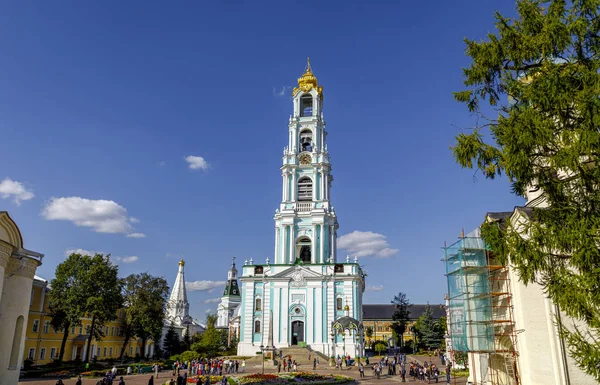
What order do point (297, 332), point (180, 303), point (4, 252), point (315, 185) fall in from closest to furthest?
1. point (4, 252)
2. point (297, 332)
3. point (315, 185)
4. point (180, 303)

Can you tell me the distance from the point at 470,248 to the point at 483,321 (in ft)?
10.7

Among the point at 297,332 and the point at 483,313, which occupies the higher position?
the point at 483,313

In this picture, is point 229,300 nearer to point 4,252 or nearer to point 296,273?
point 296,273

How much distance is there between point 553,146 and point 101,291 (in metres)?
41.7

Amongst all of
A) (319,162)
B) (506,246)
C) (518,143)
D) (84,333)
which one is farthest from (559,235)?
(84,333)

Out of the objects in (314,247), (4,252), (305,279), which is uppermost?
(314,247)

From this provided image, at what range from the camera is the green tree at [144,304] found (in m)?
51.1

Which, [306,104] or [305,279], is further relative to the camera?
[306,104]

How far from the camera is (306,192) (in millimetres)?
57625

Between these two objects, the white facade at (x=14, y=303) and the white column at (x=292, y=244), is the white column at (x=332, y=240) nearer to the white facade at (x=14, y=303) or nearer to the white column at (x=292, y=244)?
the white column at (x=292, y=244)

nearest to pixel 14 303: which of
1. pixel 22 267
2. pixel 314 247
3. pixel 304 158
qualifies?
pixel 22 267

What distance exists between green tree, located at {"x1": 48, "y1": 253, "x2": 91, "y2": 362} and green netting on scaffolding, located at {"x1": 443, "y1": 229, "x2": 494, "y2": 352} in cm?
3293

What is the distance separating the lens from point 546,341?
16.7 metres

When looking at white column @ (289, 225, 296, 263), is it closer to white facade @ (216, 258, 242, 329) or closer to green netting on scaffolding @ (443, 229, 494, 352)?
green netting on scaffolding @ (443, 229, 494, 352)
